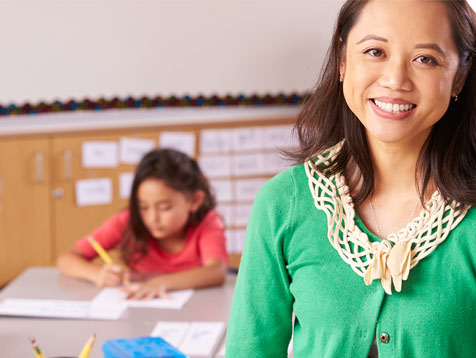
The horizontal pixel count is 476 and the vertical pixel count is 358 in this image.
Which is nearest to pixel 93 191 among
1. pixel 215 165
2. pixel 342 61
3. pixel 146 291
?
pixel 215 165

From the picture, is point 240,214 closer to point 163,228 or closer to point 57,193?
point 57,193

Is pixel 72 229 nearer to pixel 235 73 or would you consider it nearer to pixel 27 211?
pixel 27 211

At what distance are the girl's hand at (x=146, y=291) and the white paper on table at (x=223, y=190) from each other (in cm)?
168

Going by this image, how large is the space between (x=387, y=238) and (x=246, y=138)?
9.21ft

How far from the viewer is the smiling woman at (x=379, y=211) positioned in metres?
1.08

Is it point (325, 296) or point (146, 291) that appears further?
point (146, 291)

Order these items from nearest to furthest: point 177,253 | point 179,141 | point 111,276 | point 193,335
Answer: point 193,335 < point 111,276 < point 177,253 < point 179,141

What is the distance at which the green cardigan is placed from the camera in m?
1.09

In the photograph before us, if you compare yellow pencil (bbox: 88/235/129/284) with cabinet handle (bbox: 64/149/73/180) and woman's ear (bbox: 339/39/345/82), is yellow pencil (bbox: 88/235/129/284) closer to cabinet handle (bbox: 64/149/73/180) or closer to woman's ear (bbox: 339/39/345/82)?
cabinet handle (bbox: 64/149/73/180)

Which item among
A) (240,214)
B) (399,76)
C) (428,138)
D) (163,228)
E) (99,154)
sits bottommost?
(240,214)

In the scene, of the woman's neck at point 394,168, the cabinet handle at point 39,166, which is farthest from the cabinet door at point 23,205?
the woman's neck at point 394,168

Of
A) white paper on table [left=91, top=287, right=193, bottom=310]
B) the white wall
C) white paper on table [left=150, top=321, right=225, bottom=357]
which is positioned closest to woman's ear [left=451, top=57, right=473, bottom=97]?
white paper on table [left=150, top=321, right=225, bottom=357]

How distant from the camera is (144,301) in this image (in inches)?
89.0

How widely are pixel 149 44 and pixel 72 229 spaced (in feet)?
3.41
